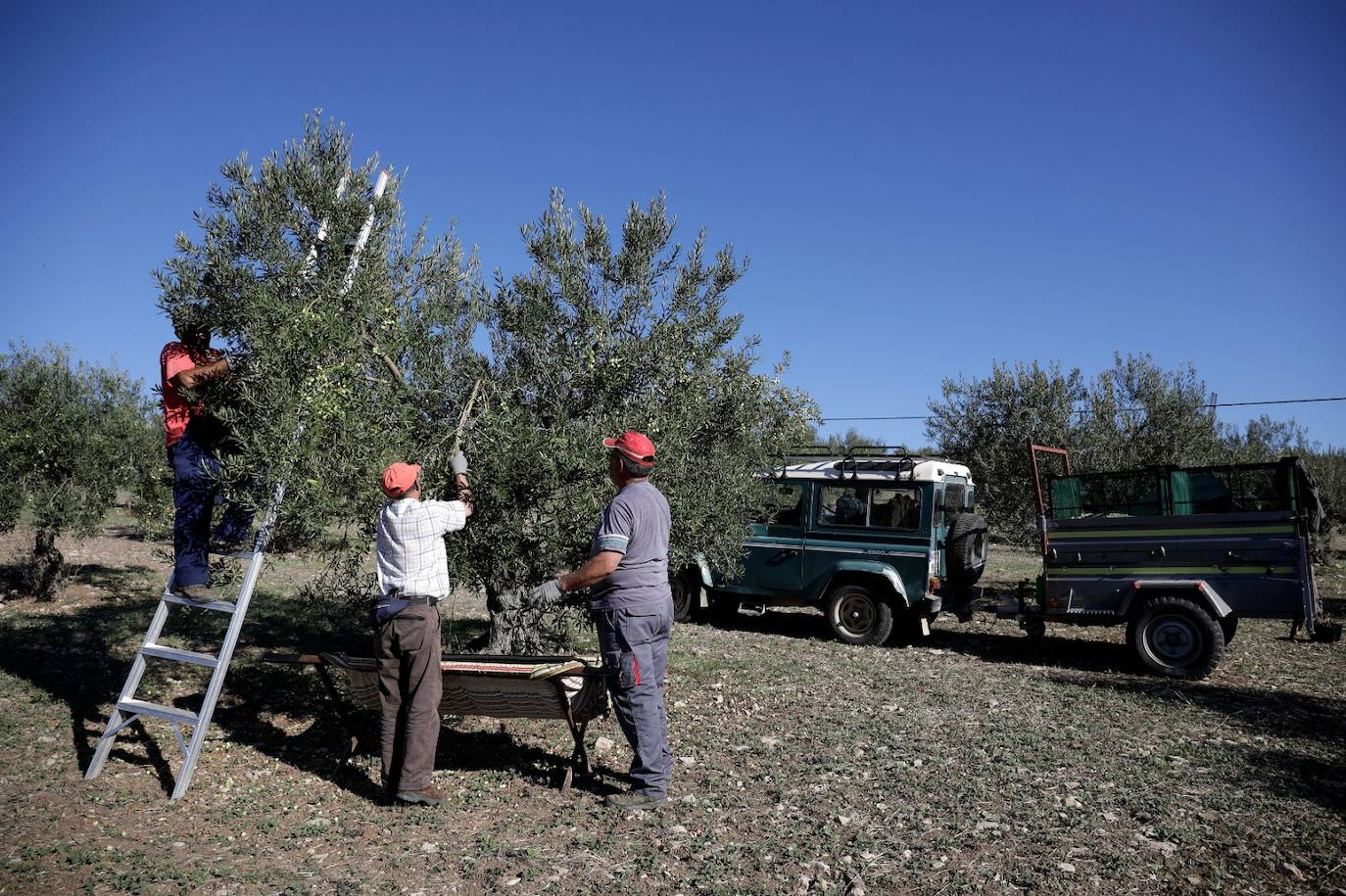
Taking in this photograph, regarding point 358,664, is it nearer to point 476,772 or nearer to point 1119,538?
point 476,772

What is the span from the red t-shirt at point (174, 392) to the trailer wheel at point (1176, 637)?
376 inches

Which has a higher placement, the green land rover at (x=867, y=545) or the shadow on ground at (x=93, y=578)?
the green land rover at (x=867, y=545)

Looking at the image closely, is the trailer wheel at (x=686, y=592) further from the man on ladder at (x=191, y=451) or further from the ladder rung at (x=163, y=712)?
the ladder rung at (x=163, y=712)

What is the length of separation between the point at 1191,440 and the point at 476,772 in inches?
730

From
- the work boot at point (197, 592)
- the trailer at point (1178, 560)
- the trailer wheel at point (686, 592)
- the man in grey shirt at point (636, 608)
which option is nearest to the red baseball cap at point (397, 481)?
the man in grey shirt at point (636, 608)

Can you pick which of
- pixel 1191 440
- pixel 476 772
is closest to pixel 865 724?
pixel 476 772

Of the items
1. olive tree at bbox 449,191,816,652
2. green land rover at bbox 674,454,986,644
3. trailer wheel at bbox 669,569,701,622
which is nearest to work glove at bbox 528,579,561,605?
olive tree at bbox 449,191,816,652

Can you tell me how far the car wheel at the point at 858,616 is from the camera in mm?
10961

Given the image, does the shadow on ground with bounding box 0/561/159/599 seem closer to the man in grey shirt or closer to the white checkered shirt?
the white checkered shirt

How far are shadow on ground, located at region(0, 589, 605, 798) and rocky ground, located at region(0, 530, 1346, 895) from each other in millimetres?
30

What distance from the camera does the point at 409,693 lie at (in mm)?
4949

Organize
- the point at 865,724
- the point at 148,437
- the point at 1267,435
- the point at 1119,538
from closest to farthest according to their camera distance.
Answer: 1. the point at 865,724
2. the point at 1119,538
3. the point at 148,437
4. the point at 1267,435

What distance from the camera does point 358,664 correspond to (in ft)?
17.2

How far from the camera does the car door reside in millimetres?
11523
